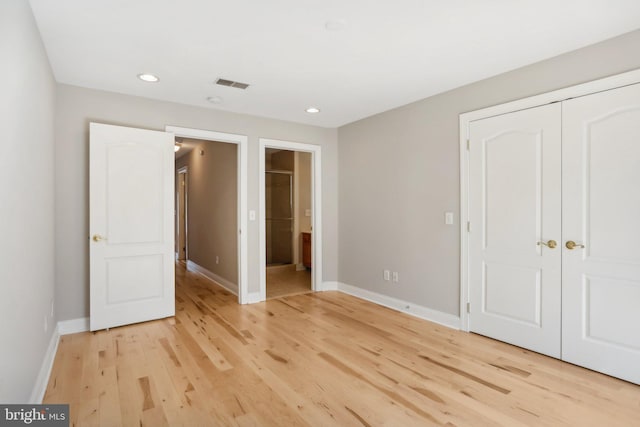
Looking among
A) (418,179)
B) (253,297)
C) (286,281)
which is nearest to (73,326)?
(253,297)

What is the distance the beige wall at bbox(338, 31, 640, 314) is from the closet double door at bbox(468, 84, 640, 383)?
0.69ft

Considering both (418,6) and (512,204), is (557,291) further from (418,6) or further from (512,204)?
(418,6)

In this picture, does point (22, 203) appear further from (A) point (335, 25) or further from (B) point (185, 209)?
(B) point (185, 209)

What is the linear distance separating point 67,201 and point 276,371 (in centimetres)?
263

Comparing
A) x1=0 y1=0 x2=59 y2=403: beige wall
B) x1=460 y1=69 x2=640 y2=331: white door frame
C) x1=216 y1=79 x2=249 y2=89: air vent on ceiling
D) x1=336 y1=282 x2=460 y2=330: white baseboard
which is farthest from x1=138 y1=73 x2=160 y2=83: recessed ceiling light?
x1=336 y1=282 x2=460 y2=330: white baseboard

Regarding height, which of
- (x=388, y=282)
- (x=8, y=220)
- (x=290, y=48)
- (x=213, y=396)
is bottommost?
(x=213, y=396)

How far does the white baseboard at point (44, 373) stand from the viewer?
6.93 feet

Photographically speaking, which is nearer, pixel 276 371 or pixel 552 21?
pixel 552 21

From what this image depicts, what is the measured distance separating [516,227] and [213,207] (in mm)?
4523

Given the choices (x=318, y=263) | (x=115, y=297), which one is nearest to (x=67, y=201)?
(x=115, y=297)

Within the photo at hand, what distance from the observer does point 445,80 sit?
10.7 ft

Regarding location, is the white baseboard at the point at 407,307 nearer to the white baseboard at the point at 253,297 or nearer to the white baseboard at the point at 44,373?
the white baseboard at the point at 253,297

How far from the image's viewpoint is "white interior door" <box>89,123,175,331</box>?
3.41 meters

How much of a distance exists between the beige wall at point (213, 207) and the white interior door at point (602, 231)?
12.5 feet
